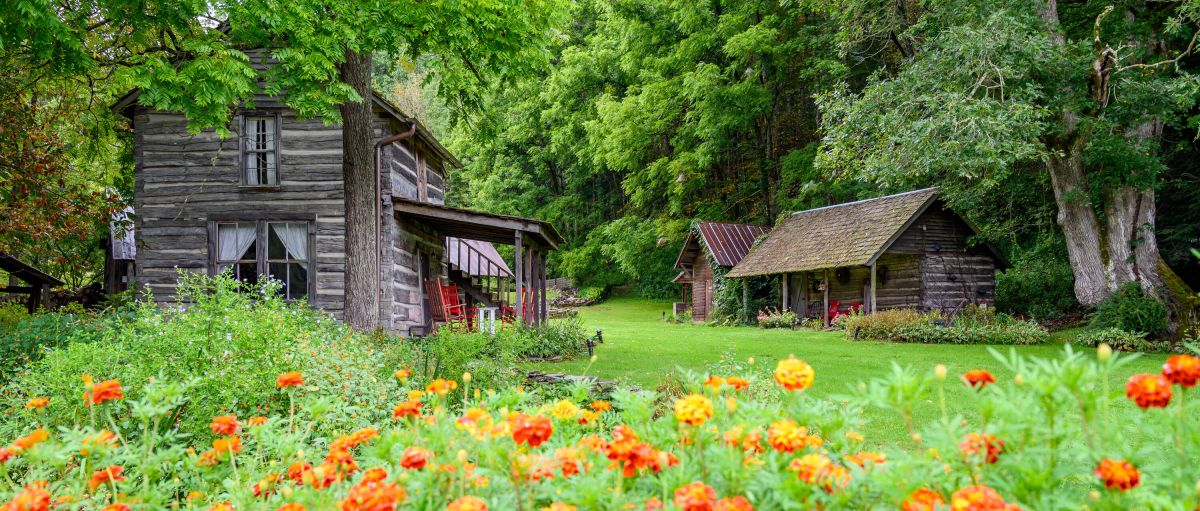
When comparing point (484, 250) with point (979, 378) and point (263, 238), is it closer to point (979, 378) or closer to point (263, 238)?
point (263, 238)

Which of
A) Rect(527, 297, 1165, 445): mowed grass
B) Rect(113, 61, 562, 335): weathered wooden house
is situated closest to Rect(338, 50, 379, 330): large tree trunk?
Rect(527, 297, 1165, 445): mowed grass

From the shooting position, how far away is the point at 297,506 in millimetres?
2039

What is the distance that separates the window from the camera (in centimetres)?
1471

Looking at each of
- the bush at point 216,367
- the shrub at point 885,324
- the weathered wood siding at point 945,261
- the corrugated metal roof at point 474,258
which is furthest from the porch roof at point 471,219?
the weathered wood siding at point 945,261

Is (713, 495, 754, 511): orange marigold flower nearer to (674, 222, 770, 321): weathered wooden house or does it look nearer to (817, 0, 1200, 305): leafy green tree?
(817, 0, 1200, 305): leafy green tree

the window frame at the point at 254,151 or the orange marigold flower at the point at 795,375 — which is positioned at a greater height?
the window frame at the point at 254,151

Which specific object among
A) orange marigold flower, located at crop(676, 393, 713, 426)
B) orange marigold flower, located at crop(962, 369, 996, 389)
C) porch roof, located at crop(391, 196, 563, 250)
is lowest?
orange marigold flower, located at crop(676, 393, 713, 426)

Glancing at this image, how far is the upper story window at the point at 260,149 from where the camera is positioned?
14.9 m

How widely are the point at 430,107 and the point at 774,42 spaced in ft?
111

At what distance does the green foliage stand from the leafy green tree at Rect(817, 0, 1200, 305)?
178 cm

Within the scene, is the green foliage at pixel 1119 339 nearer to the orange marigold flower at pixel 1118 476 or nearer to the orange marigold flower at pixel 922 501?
the orange marigold flower at pixel 1118 476

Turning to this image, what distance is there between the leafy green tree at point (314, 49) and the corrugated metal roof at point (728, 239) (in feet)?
59.4

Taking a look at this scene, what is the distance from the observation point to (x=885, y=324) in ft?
59.5

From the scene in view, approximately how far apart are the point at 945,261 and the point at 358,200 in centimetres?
1877
